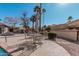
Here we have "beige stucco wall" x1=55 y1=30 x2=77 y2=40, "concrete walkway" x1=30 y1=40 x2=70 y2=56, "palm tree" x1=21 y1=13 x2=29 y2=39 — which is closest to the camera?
"concrete walkway" x1=30 y1=40 x2=70 y2=56

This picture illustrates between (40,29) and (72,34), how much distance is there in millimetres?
2541

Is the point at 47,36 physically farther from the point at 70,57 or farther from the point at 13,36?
the point at 70,57

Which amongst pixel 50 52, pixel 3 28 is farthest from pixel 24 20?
pixel 50 52

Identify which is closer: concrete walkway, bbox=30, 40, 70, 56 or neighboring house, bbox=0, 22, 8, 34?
concrete walkway, bbox=30, 40, 70, 56

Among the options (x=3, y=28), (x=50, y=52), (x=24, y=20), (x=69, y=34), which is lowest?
(x=50, y=52)

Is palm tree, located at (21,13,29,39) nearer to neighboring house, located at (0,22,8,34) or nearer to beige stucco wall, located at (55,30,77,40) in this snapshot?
neighboring house, located at (0,22,8,34)

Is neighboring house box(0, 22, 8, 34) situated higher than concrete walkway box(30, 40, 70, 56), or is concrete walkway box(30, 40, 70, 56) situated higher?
neighboring house box(0, 22, 8, 34)

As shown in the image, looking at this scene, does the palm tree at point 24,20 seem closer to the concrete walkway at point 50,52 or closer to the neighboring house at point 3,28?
the neighboring house at point 3,28

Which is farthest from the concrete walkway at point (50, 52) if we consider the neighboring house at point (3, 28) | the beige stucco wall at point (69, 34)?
the beige stucco wall at point (69, 34)

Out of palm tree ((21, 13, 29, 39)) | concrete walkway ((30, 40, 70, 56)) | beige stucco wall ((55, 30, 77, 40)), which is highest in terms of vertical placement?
palm tree ((21, 13, 29, 39))

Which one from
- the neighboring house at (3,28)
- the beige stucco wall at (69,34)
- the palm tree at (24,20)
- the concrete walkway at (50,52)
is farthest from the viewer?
the beige stucco wall at (69,34)

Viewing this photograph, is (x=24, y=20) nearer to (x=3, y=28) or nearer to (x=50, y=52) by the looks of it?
(x=3, y=28)

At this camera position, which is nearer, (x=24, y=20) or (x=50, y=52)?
(x=50, y=52)

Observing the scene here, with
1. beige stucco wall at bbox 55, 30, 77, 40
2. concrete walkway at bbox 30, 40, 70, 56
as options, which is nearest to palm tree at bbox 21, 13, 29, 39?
concrete walkway at bbox 30, 40, 70, 56
